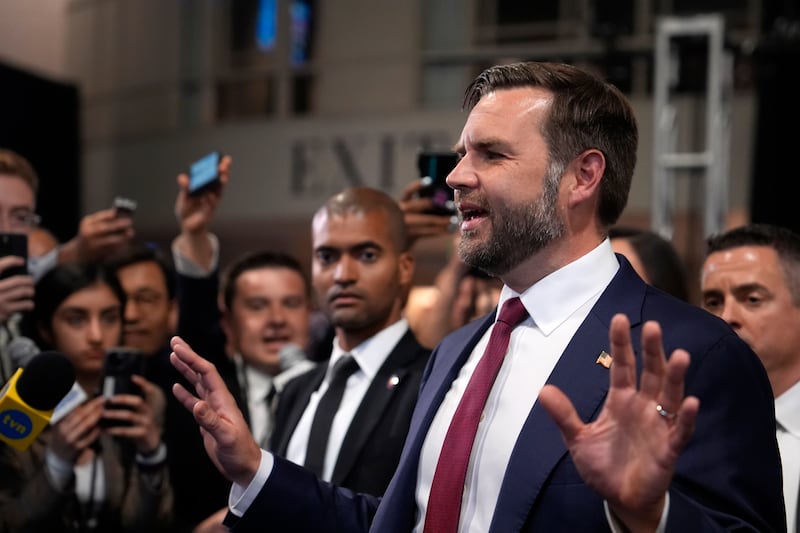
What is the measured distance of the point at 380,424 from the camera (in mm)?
2520

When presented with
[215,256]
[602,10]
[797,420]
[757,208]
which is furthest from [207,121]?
[797,420]

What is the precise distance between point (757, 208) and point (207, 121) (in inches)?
245

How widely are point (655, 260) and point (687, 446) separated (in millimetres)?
1498

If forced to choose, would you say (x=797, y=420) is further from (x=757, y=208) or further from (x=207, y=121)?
(x=207, y=121)

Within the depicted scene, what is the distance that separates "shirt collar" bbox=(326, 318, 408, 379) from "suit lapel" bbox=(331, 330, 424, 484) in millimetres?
18

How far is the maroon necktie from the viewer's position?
1.71 meters

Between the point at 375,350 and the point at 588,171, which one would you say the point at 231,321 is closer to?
the point at 375,350

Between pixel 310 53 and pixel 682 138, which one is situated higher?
pixel 310 53

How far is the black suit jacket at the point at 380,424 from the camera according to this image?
8.07 feet

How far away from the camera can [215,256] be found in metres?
3.20

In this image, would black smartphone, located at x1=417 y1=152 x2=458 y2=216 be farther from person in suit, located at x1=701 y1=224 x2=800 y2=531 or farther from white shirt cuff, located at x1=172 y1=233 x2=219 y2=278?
person in suit, located at x1=701 y1=224 x2=800 y2=531

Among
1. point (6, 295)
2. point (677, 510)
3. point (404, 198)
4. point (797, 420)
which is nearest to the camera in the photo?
point (677, 510)

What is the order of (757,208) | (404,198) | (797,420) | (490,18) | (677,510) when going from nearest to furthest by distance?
(677,510) → (797,420) → (404,198) → (757,208) → (490,18)

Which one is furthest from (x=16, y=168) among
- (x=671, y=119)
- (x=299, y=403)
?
(x=671, y=119)
